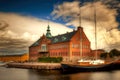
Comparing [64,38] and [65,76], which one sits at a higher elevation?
[64,38]

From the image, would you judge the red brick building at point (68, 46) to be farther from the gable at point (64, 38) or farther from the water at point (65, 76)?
the water at point (65, 76)

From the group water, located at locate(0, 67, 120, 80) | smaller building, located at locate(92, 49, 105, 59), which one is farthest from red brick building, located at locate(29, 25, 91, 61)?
water, located at locate(0, 67, 120, 80)

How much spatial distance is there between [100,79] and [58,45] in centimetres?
4920

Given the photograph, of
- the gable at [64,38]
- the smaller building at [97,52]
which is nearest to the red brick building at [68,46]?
the gable at [64,38]

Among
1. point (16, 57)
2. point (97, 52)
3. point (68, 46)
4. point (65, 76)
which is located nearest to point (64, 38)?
point (68, 46)

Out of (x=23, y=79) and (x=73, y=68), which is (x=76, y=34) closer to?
(x=73, y=68)

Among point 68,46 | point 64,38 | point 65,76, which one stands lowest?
point 65,76

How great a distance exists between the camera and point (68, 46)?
82.8m

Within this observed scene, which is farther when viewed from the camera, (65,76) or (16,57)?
(16,57)

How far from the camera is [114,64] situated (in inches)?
2781

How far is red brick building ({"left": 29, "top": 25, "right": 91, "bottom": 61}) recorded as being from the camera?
8269 cm

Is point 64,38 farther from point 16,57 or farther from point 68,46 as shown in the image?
point 16,57

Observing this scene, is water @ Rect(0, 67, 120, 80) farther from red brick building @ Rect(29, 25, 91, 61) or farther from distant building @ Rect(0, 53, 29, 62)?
distant building @ Rect(0, 53, 29, 62)

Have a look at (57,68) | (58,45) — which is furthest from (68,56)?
(57,68)
